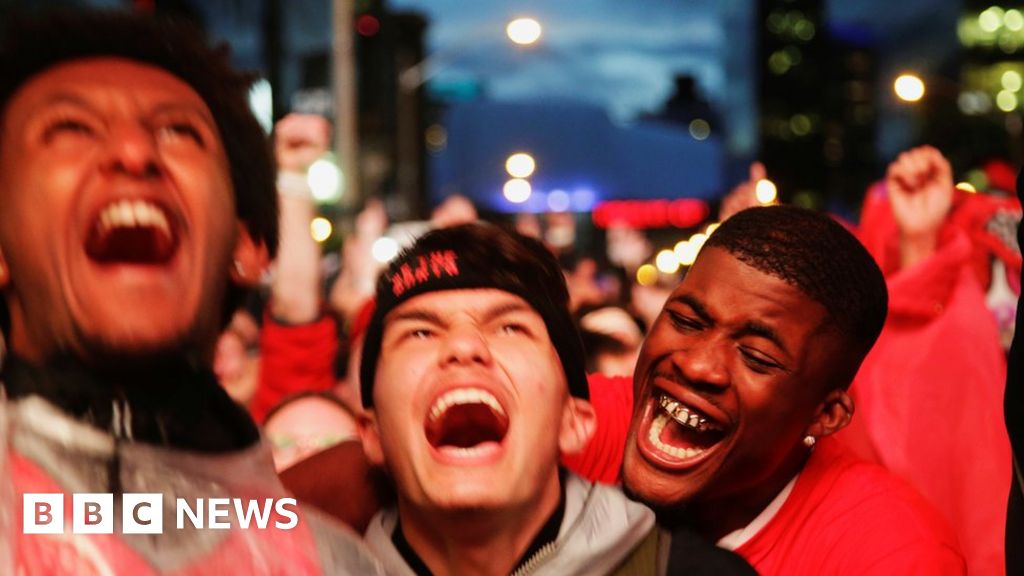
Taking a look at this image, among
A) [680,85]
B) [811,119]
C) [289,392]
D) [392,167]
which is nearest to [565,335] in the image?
[289,392]

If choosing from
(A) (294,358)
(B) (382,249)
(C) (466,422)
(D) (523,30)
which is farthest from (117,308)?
(D) (523,30)

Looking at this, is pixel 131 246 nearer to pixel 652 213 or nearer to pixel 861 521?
pixel 861 521

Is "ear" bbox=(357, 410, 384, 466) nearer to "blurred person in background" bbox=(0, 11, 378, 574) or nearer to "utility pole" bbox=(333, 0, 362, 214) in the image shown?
"blurred person in background" bbox=(0, 11, 378, 574)

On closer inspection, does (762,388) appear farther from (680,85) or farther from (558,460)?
(680,85)

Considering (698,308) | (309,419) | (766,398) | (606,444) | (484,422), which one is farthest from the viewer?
(309,419)

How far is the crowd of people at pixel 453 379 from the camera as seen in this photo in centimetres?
171

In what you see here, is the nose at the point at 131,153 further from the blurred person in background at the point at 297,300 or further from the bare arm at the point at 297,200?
the blurred person in background at the point at 297,300

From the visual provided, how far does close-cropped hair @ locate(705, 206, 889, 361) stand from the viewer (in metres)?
2.76

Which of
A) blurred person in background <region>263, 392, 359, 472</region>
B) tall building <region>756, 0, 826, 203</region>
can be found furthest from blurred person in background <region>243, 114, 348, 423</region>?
tall building <region>756, 0, 826, 203</region>

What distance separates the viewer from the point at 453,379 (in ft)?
7.74

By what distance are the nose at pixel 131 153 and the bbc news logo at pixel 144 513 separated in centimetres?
46

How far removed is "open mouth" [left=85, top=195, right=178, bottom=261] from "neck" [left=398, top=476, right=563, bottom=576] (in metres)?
0.86

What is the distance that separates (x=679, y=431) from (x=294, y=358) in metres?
2.17

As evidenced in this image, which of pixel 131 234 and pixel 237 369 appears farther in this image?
pixel 237 369
